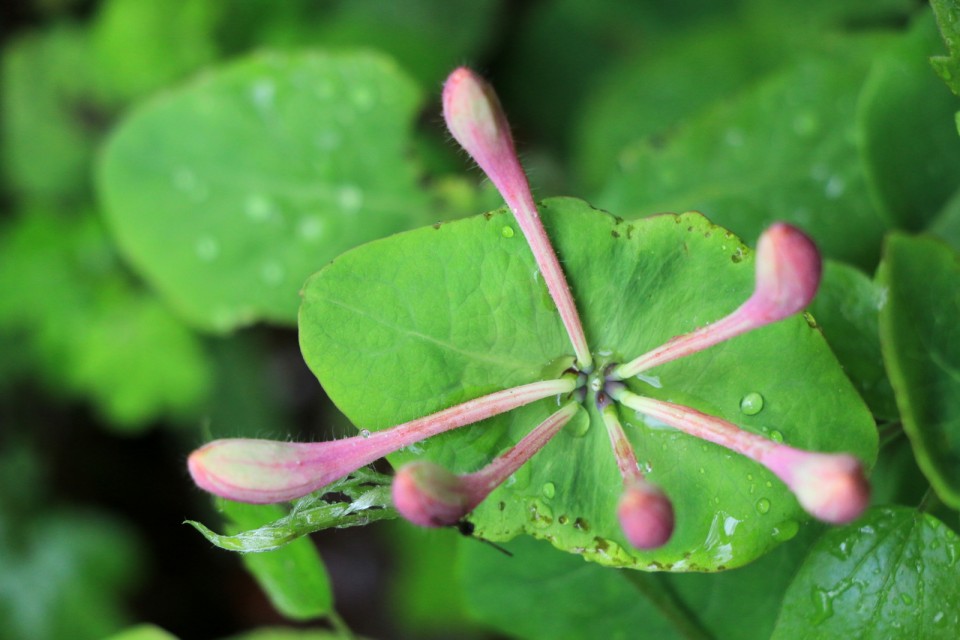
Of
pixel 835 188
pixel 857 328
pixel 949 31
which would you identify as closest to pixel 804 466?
pixel 857 328

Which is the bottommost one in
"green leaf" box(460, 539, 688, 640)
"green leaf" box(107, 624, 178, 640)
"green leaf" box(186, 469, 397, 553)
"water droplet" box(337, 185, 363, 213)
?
"green leaf" box(107, 624, 178, 640)

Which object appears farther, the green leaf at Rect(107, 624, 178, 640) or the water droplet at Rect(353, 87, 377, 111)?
the water droplet at Rect(353, 87, 377, 111)

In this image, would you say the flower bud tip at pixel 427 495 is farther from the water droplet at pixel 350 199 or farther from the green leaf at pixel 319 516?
the water droplet at pixel 350 199

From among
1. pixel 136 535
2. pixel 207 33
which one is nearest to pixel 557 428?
pixel 207 33

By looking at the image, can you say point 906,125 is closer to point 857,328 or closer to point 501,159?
point 857,328

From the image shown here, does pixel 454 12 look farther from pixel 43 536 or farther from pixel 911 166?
pixel 43 536

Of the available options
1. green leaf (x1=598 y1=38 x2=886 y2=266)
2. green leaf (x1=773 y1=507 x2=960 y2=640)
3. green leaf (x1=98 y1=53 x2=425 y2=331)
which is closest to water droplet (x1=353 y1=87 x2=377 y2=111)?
green leaf (x1=98 y1=53 x2=425 y2=331)

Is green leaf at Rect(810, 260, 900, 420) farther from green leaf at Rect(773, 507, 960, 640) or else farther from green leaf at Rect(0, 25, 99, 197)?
green leaf at Rect(0, 25, 99, 197)
